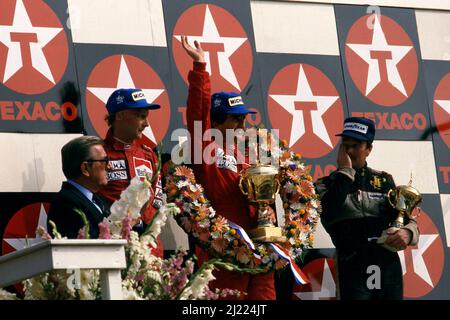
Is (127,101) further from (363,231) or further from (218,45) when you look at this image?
(363,231)

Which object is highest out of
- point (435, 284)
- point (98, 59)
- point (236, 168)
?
point (98, 59)

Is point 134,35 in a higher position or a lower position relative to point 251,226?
higher

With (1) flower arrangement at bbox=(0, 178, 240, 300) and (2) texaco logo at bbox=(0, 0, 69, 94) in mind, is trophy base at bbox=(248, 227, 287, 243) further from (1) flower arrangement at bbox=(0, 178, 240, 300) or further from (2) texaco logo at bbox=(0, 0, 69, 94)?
(1) flower arrangement at bbox=(0, 178, 240, 300)

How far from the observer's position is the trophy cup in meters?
9.03

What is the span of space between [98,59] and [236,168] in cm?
128

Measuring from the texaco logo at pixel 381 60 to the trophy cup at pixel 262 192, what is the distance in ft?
6.46

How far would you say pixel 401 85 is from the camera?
1102cm

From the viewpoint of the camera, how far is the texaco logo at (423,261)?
1063 centimetres

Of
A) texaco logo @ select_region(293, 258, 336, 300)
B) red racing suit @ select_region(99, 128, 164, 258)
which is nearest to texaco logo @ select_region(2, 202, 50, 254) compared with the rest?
red racing suit @ select_region(99, 128, 164, 258)
